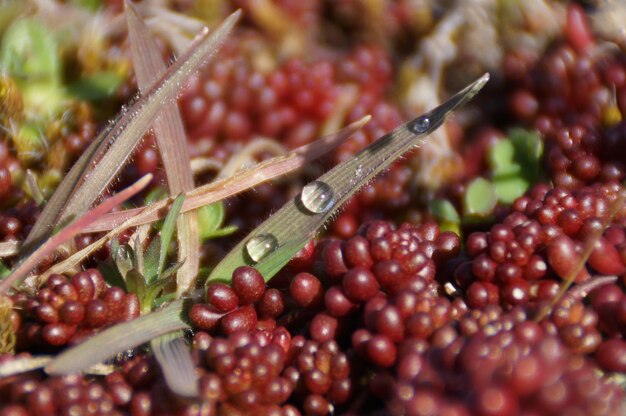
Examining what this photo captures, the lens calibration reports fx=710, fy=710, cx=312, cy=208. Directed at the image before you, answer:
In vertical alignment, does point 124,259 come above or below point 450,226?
above

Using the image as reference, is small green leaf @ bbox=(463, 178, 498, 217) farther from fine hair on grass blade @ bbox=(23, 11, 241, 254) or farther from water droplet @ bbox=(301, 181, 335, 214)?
fine hair on grass blade @ bbox=(23, 11, 241, 254)

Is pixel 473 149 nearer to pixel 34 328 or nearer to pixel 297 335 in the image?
pixel 297 335

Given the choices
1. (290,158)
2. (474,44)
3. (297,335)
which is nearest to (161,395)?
(297,335)

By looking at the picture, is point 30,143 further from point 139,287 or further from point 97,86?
point 139,287

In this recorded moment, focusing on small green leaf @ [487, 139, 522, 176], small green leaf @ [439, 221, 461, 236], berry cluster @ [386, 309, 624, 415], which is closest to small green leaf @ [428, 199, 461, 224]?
small green leaf @ [439, 221, 461, 236]

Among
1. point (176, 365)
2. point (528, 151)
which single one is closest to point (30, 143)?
point (176, 365)
